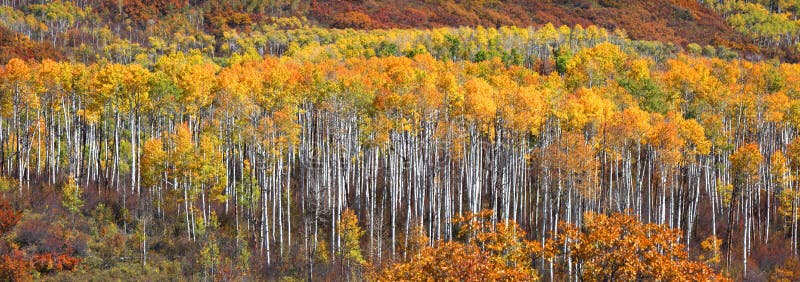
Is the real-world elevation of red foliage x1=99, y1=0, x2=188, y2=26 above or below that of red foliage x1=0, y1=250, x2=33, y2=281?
above

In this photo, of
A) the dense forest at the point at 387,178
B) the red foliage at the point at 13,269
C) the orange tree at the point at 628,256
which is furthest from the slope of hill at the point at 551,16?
the orange tree at the point at 628,256

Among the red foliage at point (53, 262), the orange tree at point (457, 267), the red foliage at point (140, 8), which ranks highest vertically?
the red foliage at point (140, 8)

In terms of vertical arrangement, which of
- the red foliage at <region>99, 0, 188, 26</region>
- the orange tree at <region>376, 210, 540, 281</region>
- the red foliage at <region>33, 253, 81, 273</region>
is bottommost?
the red foliage at <region>33, 253, 81, 273</region>

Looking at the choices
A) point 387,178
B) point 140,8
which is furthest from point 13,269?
point 140,8

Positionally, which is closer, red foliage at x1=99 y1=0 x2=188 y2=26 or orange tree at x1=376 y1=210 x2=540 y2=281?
orange tree at x1=376 y1=210 x2=540 y2=281

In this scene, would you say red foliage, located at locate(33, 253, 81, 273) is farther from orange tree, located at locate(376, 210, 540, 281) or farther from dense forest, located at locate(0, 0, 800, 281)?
orange tree, located at locate(376, 210, 540, 281)

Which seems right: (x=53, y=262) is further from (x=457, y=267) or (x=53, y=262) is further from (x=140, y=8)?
(x=140, y=8)

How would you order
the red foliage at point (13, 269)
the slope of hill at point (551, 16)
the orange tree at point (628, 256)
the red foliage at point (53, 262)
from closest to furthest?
the orange tree at point (628, 256), the red foliage at point (13, 269), the red foliage at point (53, 262), the slope of hill at point (551, 16)

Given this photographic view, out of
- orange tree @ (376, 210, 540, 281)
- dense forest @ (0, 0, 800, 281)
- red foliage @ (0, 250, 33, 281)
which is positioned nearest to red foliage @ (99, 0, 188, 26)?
dense forest @ (0, 0, 800, 281)

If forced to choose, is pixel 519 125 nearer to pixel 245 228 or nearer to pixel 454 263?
pixel 245 228

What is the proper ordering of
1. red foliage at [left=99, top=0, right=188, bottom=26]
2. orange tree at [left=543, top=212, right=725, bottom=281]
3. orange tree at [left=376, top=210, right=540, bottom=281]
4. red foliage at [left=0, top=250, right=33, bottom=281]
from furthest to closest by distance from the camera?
red foliage at [left=99, top=0, right=188, bottom=26]
red foliage at [left=0, top=250, right=33, bottom=281]
orange tree at [left=543, top=212, right=725, bottom=281]
orange tree at [left=376, top=210, right=540, bottom=281]

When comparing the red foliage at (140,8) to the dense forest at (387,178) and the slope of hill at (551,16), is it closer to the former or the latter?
the slope of hill at (551,16)

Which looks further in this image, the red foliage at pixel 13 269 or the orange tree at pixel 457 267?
the red foliage at pixel 13 269

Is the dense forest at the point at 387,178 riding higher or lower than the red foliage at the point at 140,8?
lower
